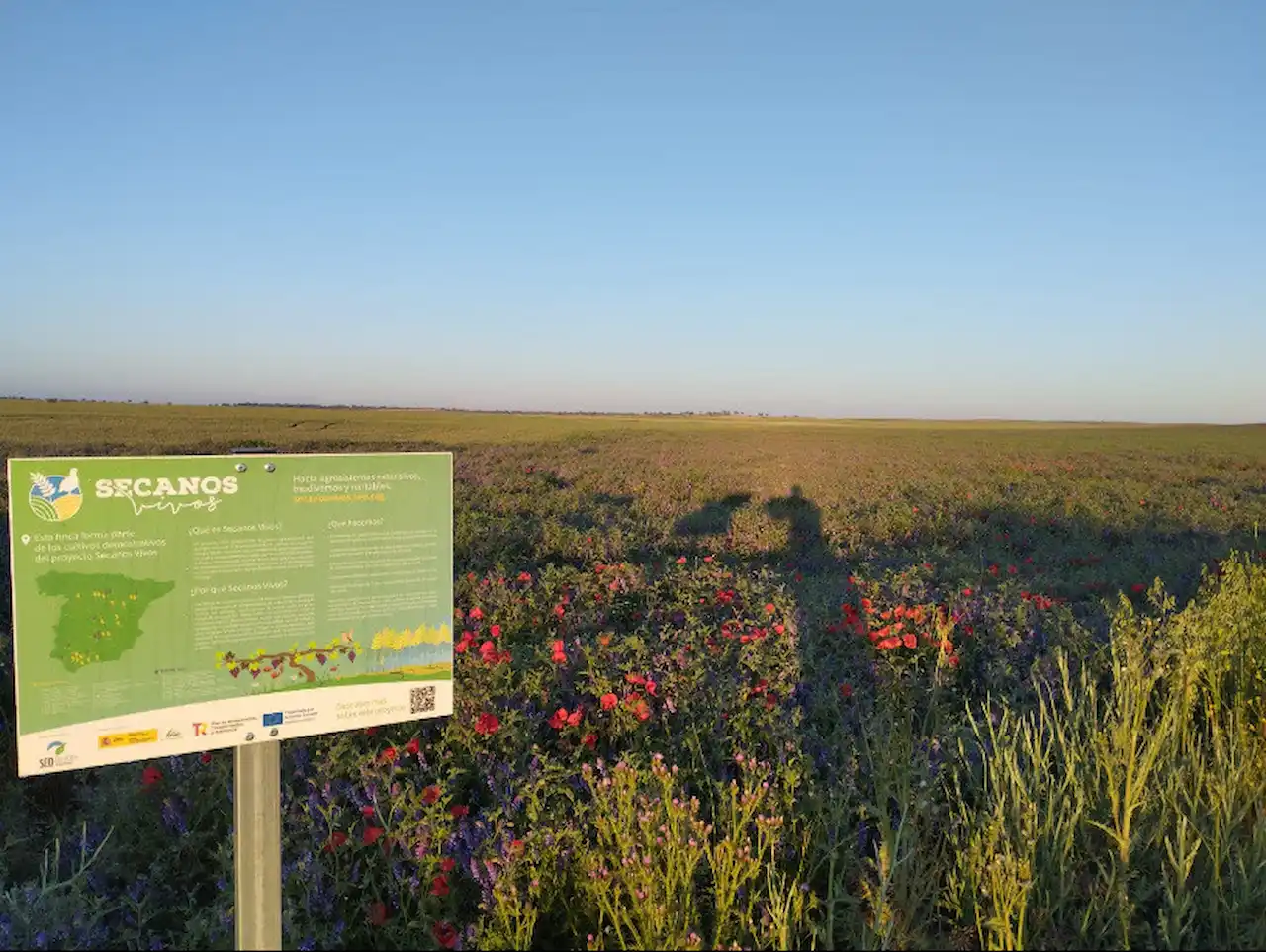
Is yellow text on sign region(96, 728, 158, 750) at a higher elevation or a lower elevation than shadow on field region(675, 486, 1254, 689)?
higher

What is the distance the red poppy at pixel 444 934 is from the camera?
2.60 metres

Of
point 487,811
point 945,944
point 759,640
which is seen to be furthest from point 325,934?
point 759,640

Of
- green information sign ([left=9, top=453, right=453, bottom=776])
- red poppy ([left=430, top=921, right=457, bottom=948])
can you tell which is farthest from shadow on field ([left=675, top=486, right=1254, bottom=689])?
green information sign ([left=9, top=453, right=453, bottom=776])

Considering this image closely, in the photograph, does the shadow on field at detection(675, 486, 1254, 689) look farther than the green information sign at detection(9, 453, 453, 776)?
Yes

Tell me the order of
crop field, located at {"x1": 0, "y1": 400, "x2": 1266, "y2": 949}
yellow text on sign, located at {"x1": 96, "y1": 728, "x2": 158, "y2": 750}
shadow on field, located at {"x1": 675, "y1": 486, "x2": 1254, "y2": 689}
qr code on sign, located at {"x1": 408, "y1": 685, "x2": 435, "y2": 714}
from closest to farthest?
yellow text on sign, located at {"x1": 96, "y1": 728, "x2": 158, "y2": 750} → qr code on sign, located at {"x1": 408, "y1": 685, "x2": 435, "y2": 714} → crop field, located at {"x1": 0, "y1": 400, "x2": 1266, "y2": 949} → shadow on field, located at {"x1": 675, "y1": 486, "x2": 1254, "y2": 689}

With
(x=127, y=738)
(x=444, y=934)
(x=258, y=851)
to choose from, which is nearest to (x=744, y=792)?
(x=444, y=934)

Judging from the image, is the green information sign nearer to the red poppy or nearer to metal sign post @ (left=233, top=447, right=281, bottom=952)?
metal sign post @ (left=233, top=447, right=281, bottom=952)

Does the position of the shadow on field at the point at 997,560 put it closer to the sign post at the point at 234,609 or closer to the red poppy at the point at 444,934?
the red poppy at the point at 444,934

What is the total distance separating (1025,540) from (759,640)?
317 inches

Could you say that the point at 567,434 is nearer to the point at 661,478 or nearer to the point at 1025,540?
the point at 661,478

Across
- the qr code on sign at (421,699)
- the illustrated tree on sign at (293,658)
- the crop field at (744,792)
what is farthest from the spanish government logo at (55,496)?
the qr code on sign at (421,699)

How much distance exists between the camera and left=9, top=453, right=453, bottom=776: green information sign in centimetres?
217

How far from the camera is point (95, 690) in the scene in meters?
2.22

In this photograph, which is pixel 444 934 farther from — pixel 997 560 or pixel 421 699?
pixel 997 560
